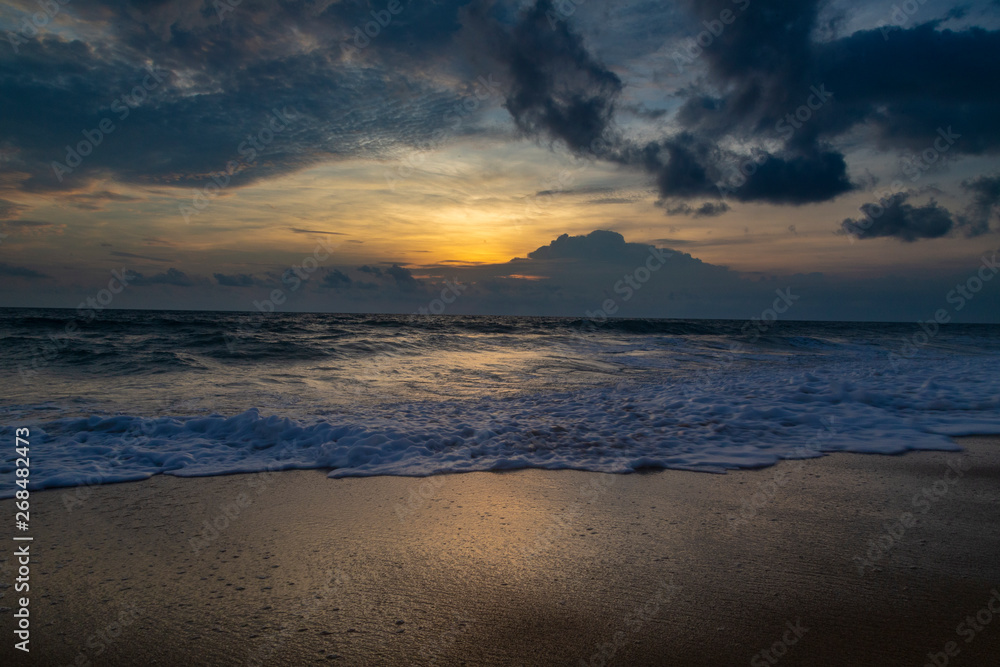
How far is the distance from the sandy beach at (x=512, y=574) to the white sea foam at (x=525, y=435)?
68 cm

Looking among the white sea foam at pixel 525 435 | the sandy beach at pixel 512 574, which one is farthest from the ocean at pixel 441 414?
the sandy beach at pixel 512 574

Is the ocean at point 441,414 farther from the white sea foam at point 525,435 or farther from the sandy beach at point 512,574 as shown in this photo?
the sandy beach at point 512,574

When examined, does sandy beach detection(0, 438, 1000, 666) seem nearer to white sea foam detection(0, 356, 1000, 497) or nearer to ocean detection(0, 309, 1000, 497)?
white sea foam detection(0, 356, 1000, 497)

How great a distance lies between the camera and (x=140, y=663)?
2.16 meters

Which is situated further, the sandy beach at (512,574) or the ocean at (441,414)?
the ocean at (441,414)

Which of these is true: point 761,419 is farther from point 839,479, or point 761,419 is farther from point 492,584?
point 492,584

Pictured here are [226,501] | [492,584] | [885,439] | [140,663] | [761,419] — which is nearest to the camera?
[140,663]

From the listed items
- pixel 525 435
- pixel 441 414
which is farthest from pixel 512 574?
pixel 441 414

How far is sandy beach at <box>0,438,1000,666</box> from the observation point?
88.7 inches

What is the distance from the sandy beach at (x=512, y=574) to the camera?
2.25 meters

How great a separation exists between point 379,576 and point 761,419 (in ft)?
20.7

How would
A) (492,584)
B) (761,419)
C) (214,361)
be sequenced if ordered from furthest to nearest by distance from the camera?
(214,361) < (761,419) < (492,584)

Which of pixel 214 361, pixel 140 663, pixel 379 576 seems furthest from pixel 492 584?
pixel 214 361

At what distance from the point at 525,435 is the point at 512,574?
3.42 metres
